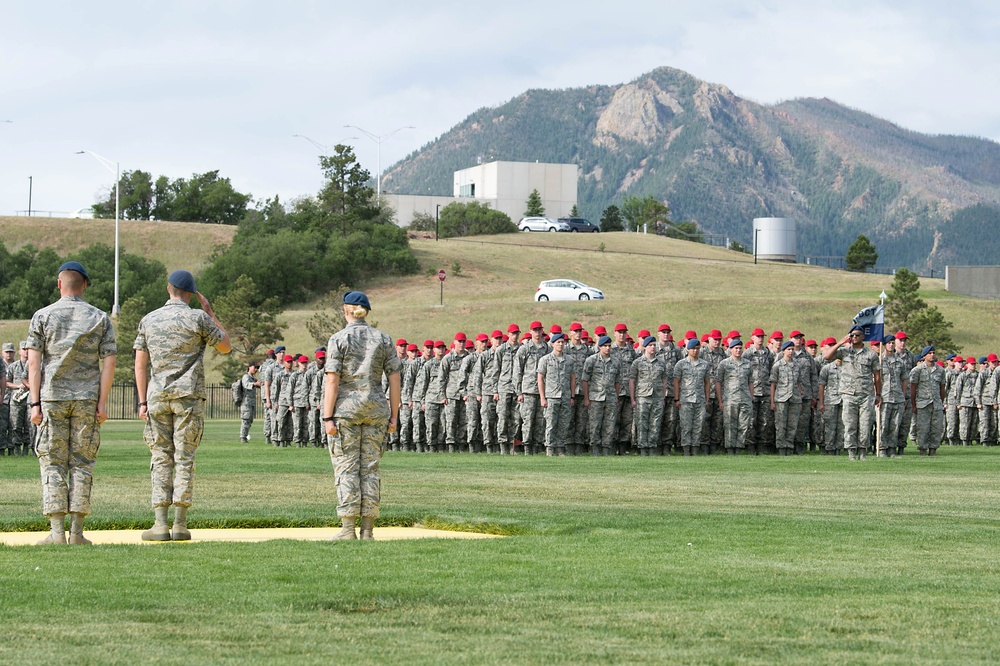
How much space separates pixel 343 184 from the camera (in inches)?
3701

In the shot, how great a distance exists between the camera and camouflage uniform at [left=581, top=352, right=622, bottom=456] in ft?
77.7

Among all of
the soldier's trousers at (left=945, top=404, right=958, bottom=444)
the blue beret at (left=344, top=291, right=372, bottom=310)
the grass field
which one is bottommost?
the soldier's trousers at (left=945, top=404, right=958, bottom=444)

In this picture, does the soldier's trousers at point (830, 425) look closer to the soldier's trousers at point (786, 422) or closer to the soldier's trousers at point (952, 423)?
the soldier's trousers at point (786, 422)

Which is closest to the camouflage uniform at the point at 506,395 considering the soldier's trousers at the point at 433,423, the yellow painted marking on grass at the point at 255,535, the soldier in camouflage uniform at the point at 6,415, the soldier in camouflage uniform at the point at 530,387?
the soldier in camouflage uniform at the point at 530,387

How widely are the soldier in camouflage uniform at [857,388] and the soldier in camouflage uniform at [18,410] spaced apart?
45.9ft

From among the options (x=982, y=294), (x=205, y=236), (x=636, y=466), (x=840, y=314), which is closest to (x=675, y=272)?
(x=982, y=294)

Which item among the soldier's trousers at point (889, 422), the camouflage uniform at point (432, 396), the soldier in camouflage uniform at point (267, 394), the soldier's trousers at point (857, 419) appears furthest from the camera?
the soldier in camouflage uniform at point (267, 394)

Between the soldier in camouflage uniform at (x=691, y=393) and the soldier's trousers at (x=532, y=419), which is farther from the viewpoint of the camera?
the soldier's trousers at (x=532, y=419)

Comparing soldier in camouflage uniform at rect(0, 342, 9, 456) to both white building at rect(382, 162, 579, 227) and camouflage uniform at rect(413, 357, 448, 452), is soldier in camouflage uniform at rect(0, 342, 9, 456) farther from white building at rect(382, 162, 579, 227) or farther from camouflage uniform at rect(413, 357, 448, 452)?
white building at rect(382, 162, 579, 227)

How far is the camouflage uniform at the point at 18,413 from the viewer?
23.8 m

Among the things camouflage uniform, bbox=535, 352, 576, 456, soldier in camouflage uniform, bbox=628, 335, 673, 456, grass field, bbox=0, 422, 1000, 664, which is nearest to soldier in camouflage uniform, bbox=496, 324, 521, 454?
camouflage uniform, bbox=535, 352, 576, 456

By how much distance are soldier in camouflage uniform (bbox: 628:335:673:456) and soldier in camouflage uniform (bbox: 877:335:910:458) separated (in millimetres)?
3859

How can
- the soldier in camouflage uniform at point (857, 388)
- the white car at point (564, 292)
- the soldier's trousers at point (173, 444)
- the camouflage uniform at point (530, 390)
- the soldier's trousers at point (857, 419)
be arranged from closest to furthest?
the soldier's trousers at point (173, 444), the soldier's trousers at point (857, 419), the soldier in camouflage uniform at point (857, 388), the camouflage uniform at point (530, 390), the white car at point (564, 292)

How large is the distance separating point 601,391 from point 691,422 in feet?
5.68
